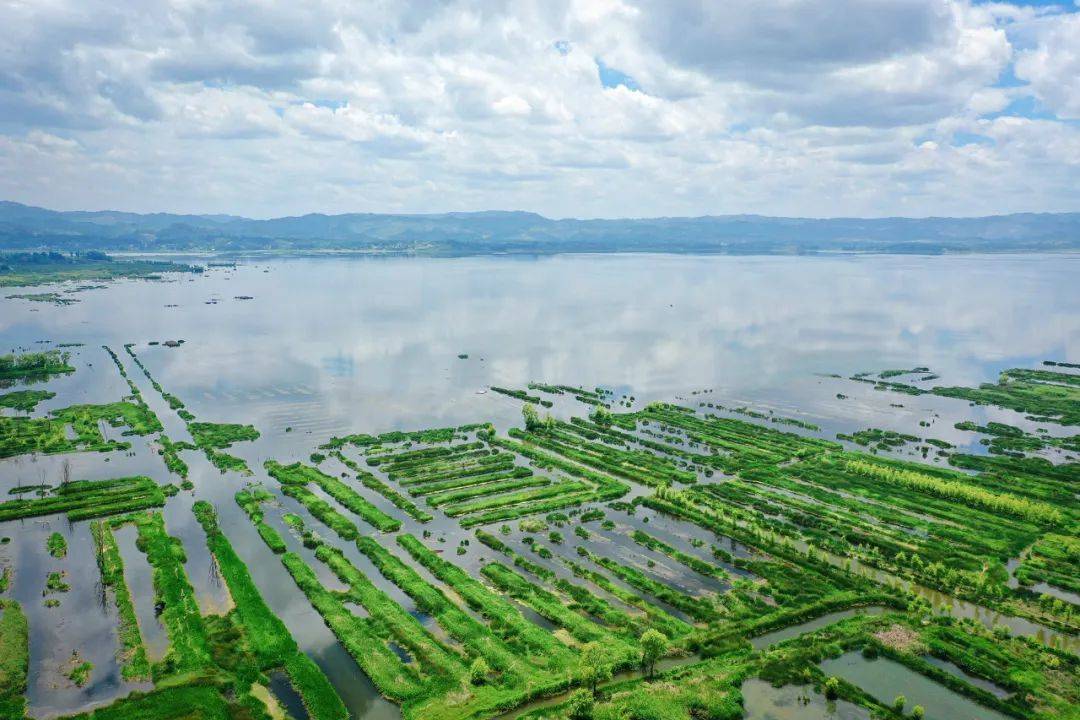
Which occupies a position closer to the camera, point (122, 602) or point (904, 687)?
point (904, 687)

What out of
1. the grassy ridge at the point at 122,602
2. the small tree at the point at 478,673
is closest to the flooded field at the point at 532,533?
the small tree at the point at 478,673

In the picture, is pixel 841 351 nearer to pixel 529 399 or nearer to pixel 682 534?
pixel 529 399

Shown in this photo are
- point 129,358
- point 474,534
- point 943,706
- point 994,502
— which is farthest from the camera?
point 129,358

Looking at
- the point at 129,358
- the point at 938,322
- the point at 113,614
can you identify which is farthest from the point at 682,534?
the point at 938,322

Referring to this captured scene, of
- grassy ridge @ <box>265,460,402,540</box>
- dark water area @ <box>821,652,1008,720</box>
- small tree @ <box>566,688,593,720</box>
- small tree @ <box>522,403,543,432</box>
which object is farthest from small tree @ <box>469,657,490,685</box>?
small tree @ <box>522,403,543,432</box>

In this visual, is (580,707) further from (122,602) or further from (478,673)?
(122,602)

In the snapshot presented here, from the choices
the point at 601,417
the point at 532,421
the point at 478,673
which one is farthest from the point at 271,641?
the point at 601,417
